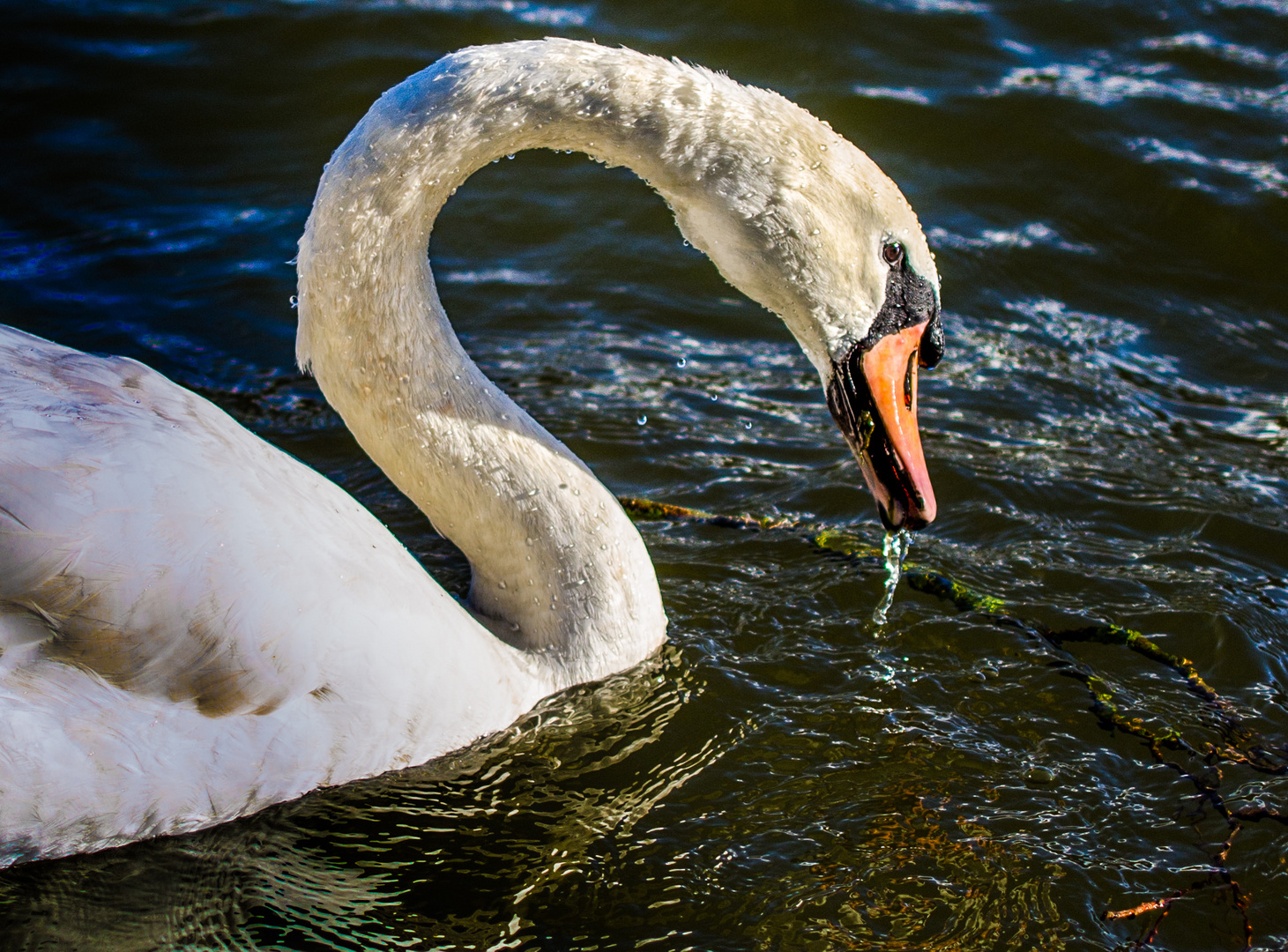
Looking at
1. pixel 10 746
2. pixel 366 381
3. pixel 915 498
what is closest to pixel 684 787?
pixel 915 498

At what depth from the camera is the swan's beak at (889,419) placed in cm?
365

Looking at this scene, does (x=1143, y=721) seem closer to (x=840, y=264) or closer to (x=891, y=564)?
(x=891, y=564)

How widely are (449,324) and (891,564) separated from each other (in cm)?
171

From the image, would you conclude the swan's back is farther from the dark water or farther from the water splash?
the water splash

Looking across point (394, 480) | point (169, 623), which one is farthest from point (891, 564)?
point (169, 623)

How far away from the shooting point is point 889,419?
3.71 metres

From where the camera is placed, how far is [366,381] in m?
3.80

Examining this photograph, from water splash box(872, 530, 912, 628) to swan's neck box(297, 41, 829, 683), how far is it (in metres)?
0.72

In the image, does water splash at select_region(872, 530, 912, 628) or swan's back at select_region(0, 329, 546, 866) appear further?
→ water splash at select_region(872, 530, 912, 628)

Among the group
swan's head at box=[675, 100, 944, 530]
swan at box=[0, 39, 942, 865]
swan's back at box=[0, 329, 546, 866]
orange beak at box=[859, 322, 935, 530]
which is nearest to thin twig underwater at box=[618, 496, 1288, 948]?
orange beak at box=[859, 322, 935, 530]

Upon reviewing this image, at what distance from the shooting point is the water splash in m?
4.21

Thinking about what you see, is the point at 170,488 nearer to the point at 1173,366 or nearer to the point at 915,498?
the point at 915,498

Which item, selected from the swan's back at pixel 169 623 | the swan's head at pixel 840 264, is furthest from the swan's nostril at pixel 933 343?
the swan's back at pixel 169 623

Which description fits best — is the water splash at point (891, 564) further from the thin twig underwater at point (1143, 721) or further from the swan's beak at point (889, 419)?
the swan's beak at point (889, 419)
